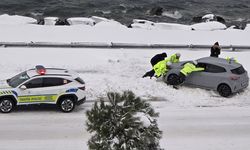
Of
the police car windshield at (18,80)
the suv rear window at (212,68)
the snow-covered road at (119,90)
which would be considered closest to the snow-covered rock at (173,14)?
the snow-covered road at (119,90)

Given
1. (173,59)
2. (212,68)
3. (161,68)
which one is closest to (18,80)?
(161,68)

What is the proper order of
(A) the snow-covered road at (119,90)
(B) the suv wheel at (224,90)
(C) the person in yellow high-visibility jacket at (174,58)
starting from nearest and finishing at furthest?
(A) the snow-covered road at (119,90) < (B) the suv wheel at (224,90) < (C) the person in yellow high-visibility jacket at (174,58)

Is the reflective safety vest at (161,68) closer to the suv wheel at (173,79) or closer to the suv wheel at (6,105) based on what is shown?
the suv wheel at (173,79)

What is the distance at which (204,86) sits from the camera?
76.8 feet

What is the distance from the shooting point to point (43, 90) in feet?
66.0

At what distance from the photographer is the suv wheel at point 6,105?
64.9 feet

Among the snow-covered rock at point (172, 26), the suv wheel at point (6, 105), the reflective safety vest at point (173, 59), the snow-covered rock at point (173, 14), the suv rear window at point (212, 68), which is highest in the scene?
the snow-covered rock at point (173, 14)

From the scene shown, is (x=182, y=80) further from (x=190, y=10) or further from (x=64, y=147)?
(x=190, y=10)

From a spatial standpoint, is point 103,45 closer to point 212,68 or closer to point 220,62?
point 212,68

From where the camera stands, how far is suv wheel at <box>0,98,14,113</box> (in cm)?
1978

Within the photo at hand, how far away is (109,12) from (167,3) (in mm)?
11240

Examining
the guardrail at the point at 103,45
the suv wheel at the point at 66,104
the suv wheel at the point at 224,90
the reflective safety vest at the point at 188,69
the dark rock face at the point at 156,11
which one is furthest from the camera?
the dark rock face at the point at 156,11

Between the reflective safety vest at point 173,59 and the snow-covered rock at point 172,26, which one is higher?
the snow-covered rock at point 172,26

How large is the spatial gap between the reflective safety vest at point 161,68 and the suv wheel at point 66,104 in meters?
5.40
